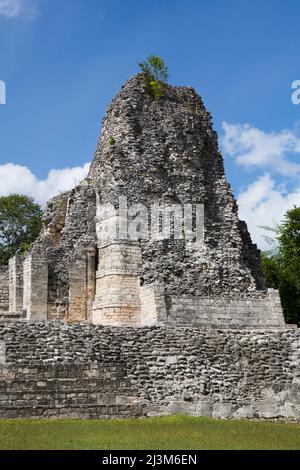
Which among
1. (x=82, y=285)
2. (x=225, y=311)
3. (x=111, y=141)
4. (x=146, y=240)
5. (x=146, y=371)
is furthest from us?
(x=111, y=141)

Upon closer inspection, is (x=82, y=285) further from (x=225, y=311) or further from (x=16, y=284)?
(x=225, y=311)

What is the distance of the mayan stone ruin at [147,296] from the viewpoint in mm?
17547

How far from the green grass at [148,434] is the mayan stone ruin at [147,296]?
1342 mm

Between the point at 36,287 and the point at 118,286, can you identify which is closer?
the point at 118,286

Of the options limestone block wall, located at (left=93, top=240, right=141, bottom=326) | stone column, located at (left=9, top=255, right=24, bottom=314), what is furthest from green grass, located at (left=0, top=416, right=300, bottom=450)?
stone column, located at (left=9, top=255, right=24, bottom=314)

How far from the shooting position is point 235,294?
2441cm

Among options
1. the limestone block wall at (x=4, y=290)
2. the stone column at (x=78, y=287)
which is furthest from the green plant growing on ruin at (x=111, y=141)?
the limestone block wall at (x=4, y=290)

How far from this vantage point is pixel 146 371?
18422mm

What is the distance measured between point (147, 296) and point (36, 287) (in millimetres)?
4730

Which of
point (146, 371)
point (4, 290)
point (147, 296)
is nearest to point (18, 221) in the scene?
point (4, 290)

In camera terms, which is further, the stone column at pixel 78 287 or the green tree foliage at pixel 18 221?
the green tree foliage at pixel 18 221

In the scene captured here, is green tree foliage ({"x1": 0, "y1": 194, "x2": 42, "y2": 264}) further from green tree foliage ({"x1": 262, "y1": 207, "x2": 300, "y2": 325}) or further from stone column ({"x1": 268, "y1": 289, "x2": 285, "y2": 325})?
stone column ({"x1": 268, "y1": 289, "x2": 285, "y2": 325})

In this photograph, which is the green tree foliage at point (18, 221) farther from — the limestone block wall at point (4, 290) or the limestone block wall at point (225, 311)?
the limestone block wall at point (225, 311)
